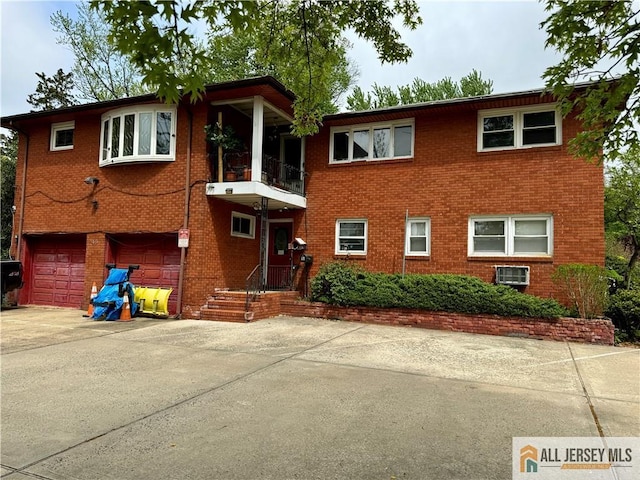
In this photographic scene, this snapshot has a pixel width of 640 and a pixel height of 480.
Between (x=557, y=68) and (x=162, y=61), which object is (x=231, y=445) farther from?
(x=557, y=68)

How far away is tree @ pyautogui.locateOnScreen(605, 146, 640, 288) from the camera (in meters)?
13.8

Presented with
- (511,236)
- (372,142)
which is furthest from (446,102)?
(511,236)

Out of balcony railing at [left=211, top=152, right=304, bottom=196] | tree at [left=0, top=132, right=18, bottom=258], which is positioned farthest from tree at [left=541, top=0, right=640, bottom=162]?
tree at [left=0, top=132, right=18, bottom=258]

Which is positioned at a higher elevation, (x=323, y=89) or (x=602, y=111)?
(x=323, y=89)

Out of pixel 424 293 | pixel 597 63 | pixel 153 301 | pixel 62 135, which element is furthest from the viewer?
pixel 62 135

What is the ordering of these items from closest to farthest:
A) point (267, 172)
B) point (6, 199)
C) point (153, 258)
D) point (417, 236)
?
point (417, 236) < point (153, 258) < point (267, 172) < point (6, 199)

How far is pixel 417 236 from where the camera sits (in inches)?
511

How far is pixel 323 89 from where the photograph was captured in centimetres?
642

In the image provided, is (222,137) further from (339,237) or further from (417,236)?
(417,236)

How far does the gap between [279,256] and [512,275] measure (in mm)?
7457

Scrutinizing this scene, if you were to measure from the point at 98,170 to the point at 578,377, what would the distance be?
1385 cm

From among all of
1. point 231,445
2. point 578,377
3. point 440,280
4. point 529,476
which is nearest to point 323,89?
point 231,445

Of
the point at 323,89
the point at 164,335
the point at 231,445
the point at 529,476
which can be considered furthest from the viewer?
the point at 164,335

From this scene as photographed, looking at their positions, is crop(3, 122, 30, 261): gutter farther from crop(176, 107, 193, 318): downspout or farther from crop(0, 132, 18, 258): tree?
crop(176, 107, 193, 318): downspout
